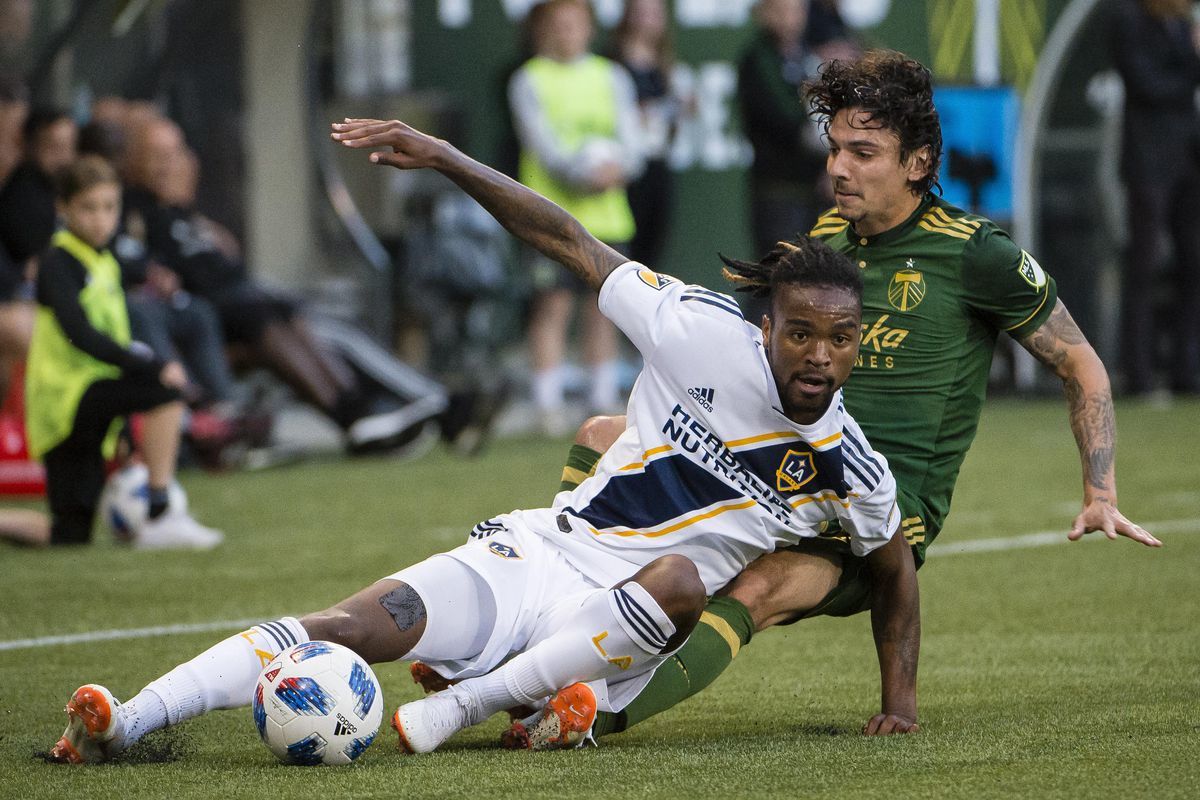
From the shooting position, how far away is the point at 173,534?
7.79 m

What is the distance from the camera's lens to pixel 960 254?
185 inches

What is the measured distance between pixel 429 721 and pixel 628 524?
0.63 m

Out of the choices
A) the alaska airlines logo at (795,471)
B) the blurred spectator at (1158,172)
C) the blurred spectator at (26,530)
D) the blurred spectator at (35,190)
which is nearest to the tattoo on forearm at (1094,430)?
the alaska airlines logo at (795,471)

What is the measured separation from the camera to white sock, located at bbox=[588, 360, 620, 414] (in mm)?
11867

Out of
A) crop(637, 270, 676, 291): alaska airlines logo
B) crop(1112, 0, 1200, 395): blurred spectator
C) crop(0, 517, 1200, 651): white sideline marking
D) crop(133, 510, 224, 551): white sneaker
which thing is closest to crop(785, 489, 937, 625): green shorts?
crop(637, 270, 676, 291): alaska airlines logo

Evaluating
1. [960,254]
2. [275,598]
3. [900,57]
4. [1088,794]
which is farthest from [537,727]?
Result: [275,598]

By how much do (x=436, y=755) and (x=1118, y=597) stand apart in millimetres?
3037

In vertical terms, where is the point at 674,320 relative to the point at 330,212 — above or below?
above

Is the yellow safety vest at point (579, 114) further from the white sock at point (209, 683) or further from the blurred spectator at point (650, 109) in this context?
the white sock at point (209, 683)

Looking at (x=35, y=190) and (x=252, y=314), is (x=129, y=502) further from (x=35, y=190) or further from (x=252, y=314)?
(x=252, y=314)

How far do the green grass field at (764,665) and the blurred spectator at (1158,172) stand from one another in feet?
11.3

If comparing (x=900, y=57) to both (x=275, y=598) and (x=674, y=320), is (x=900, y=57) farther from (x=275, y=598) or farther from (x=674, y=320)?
(x=275, y=598)

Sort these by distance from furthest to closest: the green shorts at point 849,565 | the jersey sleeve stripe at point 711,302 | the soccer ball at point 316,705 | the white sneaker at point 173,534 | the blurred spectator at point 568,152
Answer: the blurred spectator at point 568,152 < the white sneaker at point 173,534 < the green shorts at point 849,565 < the jersey sleeve stripe at point 711,302 < the soccer ball at point 316,705

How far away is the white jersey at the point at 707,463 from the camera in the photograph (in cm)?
420
